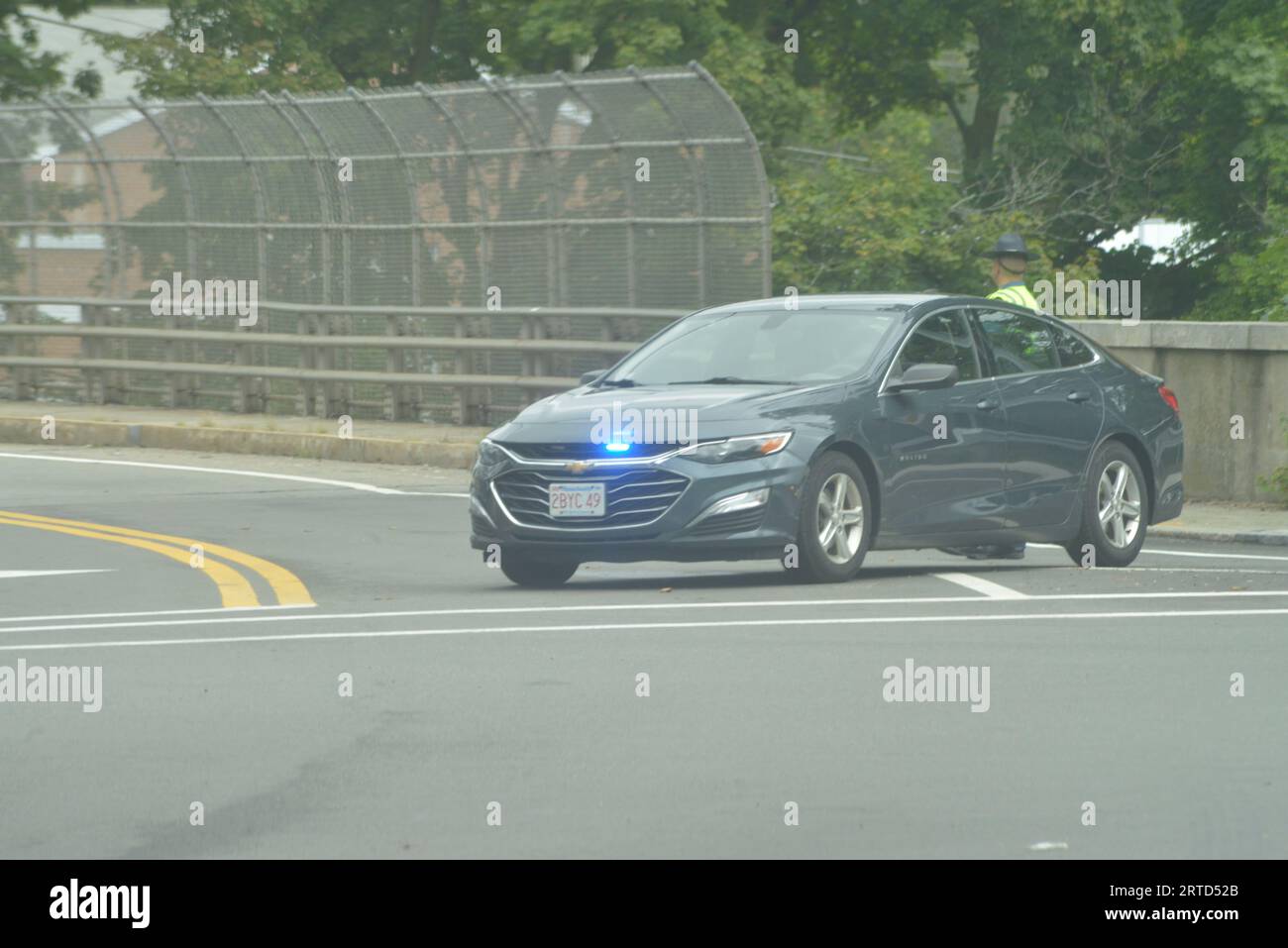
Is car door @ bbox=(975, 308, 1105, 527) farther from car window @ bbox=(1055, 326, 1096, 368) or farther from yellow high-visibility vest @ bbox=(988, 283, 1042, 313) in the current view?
yellow high-visibility vest @ bbox=(988, 283, 1042, 313)

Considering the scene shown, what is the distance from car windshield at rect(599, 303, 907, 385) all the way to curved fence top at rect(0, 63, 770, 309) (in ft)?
26.8

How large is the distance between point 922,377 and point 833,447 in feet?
2.27

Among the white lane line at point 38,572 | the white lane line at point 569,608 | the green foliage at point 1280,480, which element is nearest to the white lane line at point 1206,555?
the green foliage at point 1280,480

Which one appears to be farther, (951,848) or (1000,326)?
(1000,326)

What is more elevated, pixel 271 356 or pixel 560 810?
pixel 271 356

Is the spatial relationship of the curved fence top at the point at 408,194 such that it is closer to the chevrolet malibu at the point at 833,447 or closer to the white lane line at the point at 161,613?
the chevrolet malibu at the point at 833,447

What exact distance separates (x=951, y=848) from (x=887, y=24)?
1318 inches

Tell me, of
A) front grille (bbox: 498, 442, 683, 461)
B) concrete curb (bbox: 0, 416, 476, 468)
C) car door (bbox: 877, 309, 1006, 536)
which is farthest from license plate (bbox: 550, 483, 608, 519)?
concrete curb (bbox: 0, 416, 476, 468)

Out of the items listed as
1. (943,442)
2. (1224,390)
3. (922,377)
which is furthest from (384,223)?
(922,377)

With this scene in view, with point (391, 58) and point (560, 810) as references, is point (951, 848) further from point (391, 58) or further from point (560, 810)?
point (391, 58)

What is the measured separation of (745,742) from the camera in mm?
8219
